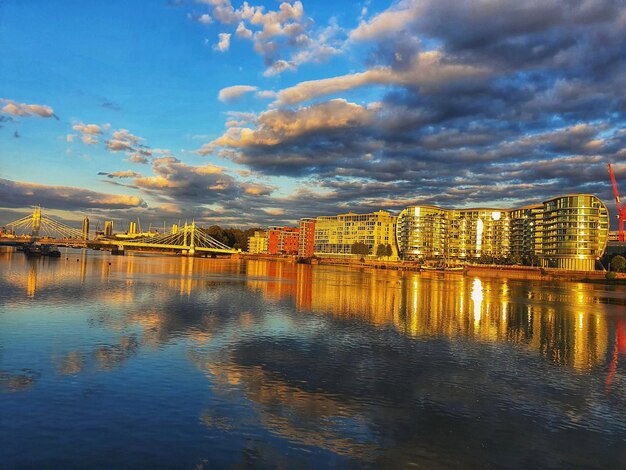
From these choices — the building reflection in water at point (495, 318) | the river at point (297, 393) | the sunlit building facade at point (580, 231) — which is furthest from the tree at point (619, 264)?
the river at point (297, 393)

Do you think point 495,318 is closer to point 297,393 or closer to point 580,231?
point 297,393

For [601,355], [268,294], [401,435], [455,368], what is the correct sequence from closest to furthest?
[401,435], [455,368], [601,355], [268,294]

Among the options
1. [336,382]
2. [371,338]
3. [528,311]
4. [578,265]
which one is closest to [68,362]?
[336,382]

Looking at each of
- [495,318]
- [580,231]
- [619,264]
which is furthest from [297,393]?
[580,231]

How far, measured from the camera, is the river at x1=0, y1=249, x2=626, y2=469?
12539 millimetres

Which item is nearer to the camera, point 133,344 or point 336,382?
point 336,382

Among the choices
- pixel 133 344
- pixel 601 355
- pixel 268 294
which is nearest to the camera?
pixel 133 344

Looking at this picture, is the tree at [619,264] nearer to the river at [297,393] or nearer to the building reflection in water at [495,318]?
the building reflection in water at [495,318]

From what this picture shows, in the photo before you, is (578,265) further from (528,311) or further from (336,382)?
(336,382)

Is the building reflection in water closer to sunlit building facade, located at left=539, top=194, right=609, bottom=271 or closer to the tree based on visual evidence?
the tree

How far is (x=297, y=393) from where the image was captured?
1722cm

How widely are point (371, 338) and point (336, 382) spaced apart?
10059 mm

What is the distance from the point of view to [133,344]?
23797 millimetres

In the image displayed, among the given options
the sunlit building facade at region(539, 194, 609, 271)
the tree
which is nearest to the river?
the tree
